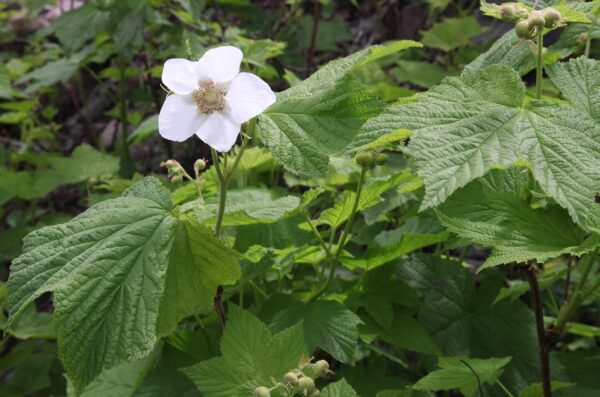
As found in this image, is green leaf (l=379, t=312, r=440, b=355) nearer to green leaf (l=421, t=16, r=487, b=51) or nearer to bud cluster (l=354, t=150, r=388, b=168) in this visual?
bud cluster (l=354, t=150, r=388, b=168)

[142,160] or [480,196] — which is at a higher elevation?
[480,196]

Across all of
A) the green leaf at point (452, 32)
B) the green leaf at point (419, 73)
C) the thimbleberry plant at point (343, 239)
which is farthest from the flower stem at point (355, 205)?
the green leaf at point (452, 32)

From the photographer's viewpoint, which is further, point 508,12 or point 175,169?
point 175,169

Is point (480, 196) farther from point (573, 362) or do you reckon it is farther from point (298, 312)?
point (573, 362)

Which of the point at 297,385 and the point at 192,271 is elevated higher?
the point at 192,271

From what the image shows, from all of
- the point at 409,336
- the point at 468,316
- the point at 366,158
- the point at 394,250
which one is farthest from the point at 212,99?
the point at 468,316

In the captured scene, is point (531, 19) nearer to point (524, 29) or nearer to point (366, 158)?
point (524, 29)

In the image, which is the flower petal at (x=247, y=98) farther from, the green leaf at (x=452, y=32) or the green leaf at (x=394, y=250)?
the green leaf at (x=452, y=32)

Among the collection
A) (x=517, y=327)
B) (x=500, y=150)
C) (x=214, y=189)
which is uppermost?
(x=500, y=150)

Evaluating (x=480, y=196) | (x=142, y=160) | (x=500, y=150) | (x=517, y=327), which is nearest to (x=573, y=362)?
(x=517, y=327)
